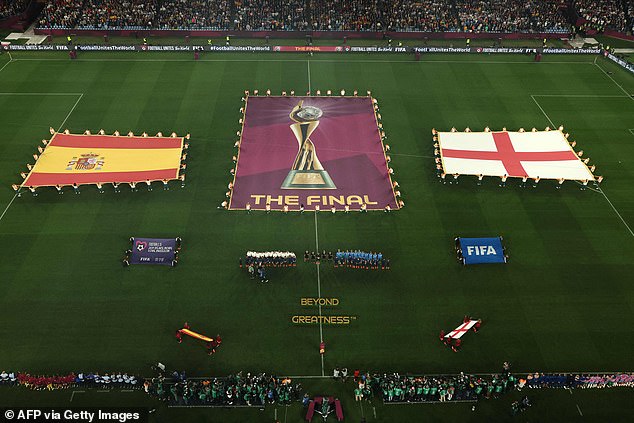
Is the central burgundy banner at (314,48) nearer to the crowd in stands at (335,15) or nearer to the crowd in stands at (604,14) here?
the crowd in stands at (335,15)

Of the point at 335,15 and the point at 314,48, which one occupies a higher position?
the point at 335,15

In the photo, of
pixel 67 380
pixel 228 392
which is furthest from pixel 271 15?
pixel 228 392

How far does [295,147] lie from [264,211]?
9114mm

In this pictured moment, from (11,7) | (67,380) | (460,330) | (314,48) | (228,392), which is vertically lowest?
(228,392)

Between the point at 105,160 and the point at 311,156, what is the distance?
17.0 meters

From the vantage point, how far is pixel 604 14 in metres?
70.1

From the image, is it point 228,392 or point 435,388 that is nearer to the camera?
point 228,392

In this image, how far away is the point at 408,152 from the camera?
153 feet

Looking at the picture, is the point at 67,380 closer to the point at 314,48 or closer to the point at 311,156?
the point at 311,156

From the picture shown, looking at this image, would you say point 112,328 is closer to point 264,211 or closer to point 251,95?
point 264,211

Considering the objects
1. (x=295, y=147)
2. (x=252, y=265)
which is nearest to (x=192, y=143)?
(x=295, y=147)

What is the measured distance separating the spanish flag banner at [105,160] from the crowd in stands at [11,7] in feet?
102

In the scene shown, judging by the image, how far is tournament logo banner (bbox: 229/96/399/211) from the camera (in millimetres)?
41594

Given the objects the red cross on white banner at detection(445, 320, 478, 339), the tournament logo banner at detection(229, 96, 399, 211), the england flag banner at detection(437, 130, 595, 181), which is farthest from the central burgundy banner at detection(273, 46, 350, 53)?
the red cross on white banner at detection(445, 320, 478, 339)
